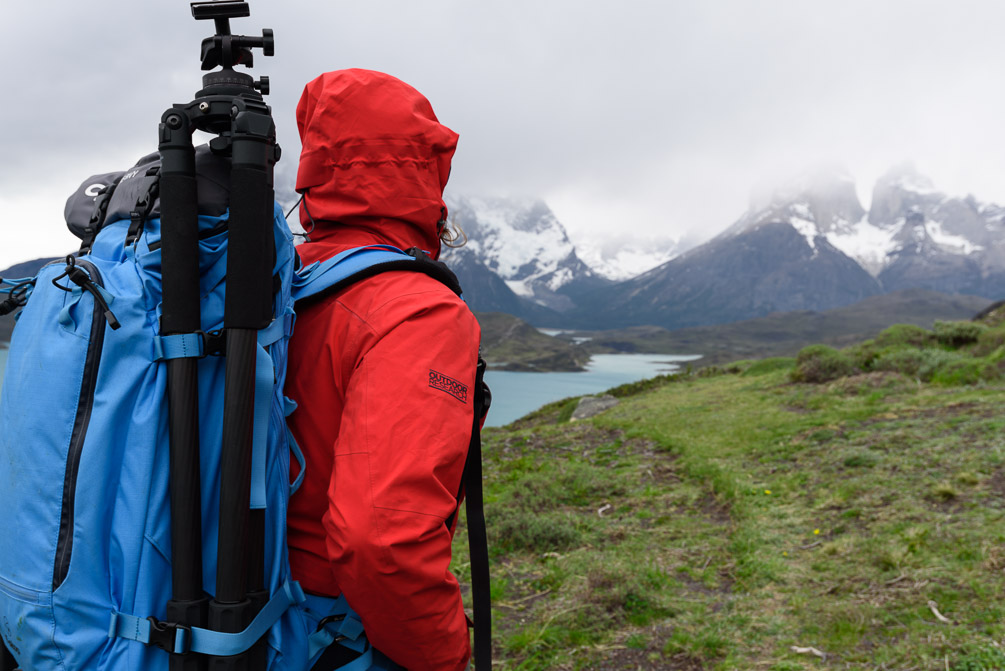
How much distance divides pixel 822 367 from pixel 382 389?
63.6 ft

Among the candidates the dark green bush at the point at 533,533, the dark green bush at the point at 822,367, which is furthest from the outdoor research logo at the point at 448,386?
the dark green bush at the point at 822,367

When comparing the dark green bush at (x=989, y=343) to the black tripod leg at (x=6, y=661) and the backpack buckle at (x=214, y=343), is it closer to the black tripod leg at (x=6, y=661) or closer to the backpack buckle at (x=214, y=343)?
the backpack buckle at (x=214, y=343)

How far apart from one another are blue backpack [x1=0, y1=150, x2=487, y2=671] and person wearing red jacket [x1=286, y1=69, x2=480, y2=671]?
22 centimetres

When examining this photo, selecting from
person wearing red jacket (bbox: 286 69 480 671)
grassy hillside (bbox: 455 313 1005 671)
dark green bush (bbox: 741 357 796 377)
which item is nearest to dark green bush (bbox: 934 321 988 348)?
dark green bush (bbox: 741 357 796 377)

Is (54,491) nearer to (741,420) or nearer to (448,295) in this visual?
(448,295)

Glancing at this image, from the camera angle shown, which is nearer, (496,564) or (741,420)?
(496,564)

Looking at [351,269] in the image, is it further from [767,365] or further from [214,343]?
[767,365]

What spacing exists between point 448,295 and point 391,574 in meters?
0.75

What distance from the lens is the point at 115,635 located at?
1504mm

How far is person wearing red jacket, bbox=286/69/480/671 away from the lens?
5.25 feet

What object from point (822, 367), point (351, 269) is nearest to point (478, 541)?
point (351, 269)

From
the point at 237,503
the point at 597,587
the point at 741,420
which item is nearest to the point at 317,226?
the point at 237,503

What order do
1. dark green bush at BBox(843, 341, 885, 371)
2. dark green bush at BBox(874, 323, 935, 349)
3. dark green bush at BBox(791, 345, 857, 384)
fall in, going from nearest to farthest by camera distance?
dark green bush at BBox(791, 345, 857, 384) → dark green bush at BBox(843, 341, 885, 371) → dark green bush at BBox(874, 323, 935, 349)

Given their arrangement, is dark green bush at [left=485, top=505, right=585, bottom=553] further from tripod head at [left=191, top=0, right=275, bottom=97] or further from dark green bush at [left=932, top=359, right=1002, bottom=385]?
dark green bush at [left=932, top=359, right=1002, bottom=385]
